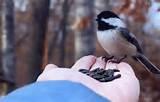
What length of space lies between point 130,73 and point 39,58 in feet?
7.35

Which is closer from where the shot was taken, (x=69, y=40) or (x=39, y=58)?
(x=39, y=58)

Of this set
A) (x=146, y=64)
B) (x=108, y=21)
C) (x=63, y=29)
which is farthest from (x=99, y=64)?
(x=63, y=29)

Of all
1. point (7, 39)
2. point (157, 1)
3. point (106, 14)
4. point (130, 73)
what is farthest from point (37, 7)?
point (130, 73)

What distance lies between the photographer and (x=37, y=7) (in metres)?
3.66

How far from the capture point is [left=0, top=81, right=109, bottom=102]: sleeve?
90 centimetres

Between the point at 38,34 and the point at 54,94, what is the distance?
9.02ft

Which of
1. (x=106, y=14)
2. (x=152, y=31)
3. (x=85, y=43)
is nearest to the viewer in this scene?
(x=106, y=14)

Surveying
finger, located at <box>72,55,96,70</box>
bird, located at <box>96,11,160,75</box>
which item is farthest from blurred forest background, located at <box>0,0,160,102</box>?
finger, located at <box>72,55,96,70</box>

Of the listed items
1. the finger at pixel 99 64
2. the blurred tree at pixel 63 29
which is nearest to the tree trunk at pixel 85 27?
the finger at pixel 99 64

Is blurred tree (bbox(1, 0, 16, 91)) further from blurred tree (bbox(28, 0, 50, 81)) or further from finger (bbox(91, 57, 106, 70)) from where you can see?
finger (bbox(91, 57, 106, 70))

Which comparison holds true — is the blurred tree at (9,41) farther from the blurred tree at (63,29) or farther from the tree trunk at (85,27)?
the blurred tree at (63,29)

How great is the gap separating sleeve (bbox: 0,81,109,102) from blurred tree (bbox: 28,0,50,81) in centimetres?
267

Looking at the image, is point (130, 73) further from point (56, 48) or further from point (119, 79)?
point (56, 48)

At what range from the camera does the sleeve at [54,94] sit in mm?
Result: 902
